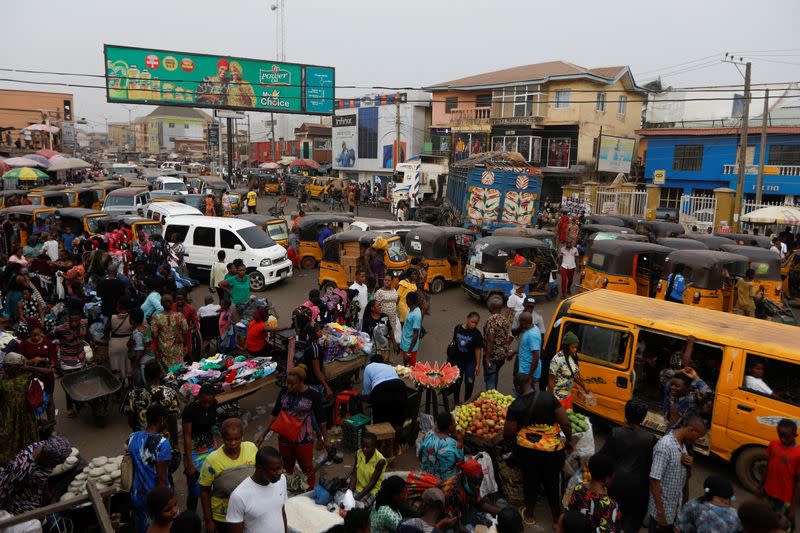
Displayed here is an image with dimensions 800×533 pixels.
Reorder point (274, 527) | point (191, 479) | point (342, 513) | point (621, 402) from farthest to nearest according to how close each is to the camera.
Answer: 1. point (621, 402)
2. point (191, 479)
3. point (342, 513)
4. point (274, 527)

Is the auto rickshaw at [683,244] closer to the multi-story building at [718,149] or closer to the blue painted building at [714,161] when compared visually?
the multi-story building at [718,149]

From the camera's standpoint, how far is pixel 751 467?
20.9 ft

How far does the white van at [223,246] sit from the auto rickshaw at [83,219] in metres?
2.84

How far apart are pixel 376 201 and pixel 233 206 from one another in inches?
613

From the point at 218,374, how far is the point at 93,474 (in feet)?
6.32

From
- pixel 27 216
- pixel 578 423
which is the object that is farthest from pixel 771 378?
pixel 27 216

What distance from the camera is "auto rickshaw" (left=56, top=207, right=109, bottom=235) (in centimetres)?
1669

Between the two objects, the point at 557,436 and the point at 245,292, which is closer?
the point at 557,436

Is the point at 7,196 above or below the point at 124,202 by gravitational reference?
above

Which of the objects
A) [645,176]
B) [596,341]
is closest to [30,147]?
[645,176]

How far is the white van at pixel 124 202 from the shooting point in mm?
21766

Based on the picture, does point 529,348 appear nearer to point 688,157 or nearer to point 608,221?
point 608,221

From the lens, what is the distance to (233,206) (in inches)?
1123

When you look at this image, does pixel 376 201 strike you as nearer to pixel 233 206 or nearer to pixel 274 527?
pixel 233 206
